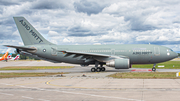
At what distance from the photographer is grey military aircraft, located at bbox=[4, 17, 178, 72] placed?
3041cm

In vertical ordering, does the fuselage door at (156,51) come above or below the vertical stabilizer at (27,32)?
below

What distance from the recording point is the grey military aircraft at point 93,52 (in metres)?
30.4

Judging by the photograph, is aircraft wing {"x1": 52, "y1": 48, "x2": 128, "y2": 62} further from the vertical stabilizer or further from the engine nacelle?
the vertical stabilizer

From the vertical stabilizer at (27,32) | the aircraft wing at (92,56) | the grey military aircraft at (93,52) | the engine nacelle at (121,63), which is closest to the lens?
the engine nacelle at (121,63)

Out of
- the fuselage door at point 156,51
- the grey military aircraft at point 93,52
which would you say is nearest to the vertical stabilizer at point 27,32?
the grey military aircraft at point 93,52

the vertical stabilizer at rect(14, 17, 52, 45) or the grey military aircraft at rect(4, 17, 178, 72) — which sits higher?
the vertical stabilizer at rect(14, 17, 52, 45)

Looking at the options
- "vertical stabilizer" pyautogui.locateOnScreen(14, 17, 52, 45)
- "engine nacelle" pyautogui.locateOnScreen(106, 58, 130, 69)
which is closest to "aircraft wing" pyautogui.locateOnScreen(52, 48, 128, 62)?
"engine nacelle" pyautogui.locateOnScreen(106, 58, 130, 69)

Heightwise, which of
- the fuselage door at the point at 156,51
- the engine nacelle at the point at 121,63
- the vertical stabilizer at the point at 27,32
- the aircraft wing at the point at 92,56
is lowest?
the engine nacelle at the point at 121,63

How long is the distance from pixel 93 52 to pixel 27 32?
12.9m

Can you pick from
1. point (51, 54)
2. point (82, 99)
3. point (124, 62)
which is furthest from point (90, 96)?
point (51, 54)

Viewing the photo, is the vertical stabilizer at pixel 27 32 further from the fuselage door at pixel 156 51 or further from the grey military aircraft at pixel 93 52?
the fuselage door at pixel 156 51

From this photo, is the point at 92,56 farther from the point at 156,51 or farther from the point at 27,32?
the point at 27,32

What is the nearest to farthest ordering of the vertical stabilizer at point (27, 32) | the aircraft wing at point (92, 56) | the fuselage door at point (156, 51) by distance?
the aircraft wing at point (92, 56) < the fuselage door at point (156, 51) < the vertical stabilizer at point (27, 32)

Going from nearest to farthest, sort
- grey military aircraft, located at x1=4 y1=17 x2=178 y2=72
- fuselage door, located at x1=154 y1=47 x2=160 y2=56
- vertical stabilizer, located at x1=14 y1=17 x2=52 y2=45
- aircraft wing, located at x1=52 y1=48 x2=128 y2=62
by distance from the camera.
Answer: aircraft wing, located at x1=52 y1=48 x2=128 y2=62
grey military aircraft, located at x1=4 y1=17 x2=178 y2=72
fuselage door, located at x1=154 y1=47 x2=160 y2=56
vertical stabilizer, located at x1=14 y1=17 x2=52 y2=45
